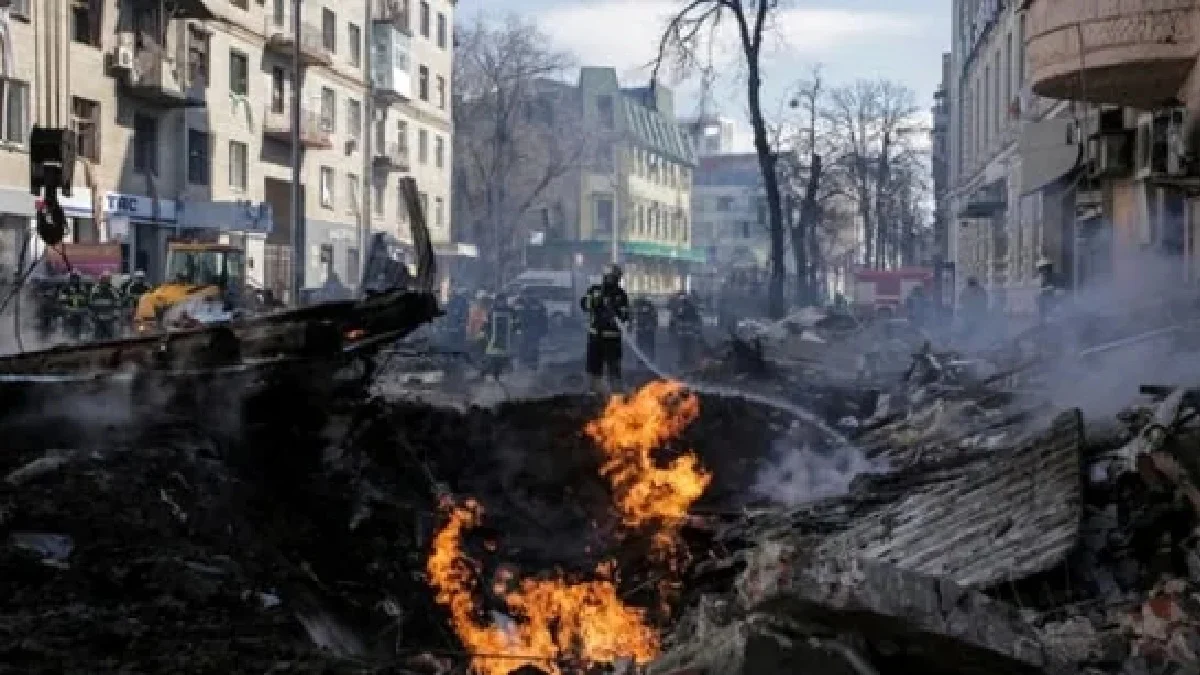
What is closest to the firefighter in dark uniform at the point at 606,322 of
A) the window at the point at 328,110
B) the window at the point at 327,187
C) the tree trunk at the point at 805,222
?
the tree trunk at the point at 805,222

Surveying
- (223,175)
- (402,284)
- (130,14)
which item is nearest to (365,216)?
(223,175)

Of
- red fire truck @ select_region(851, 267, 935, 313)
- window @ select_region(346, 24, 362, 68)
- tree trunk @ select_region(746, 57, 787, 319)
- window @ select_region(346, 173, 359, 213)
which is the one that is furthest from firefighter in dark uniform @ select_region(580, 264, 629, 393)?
window @ select_region(346, 24, 362, 68)

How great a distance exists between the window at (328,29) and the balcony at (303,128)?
2981mm

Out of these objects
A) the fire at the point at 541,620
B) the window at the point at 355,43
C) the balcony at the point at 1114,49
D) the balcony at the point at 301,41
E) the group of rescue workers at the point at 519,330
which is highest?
the window at the point at 355,43

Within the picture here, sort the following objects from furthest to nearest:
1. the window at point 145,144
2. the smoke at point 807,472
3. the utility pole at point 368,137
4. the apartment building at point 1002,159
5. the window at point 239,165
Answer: the utility pole at point 368,137 → the window at point 239,165 → the window at point 145,144 → the apartment building at point 1002,159 → the smoke at point 807,472

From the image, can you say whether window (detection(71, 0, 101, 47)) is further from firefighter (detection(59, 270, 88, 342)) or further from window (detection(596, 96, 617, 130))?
window (detection(596, 96, 617, 130))

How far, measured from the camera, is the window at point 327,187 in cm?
5166

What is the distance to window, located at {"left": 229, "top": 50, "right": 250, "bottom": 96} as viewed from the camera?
145 feet

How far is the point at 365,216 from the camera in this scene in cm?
5534

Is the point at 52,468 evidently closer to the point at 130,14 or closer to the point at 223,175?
the point at 130,14

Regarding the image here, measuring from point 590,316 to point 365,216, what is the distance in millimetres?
38790

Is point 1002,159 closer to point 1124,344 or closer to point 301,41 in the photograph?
point 301,41

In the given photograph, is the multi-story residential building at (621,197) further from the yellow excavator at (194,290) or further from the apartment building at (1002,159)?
the yellow excavator at (194,290)

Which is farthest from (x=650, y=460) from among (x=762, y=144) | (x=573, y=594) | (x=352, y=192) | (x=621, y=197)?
(x=621, y=197)
